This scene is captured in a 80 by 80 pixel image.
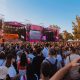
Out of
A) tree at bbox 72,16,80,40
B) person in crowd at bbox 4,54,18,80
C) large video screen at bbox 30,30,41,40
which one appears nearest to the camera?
person in crowd at bbox 4,54,18,80

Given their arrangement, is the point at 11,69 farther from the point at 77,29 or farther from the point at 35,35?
the point at 35,35

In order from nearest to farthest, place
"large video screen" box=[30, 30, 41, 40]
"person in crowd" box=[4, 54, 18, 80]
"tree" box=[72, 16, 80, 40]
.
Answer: "person in crowd" box=[4, 54, 18, 80] < "tree" box=[72, 16, 80, 40] < "large video screen" box=[30, 30, 41, 40]

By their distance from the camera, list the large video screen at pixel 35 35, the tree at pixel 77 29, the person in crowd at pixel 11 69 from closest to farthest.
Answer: the person in crowd at pixel 11 69 → the tree at pixel 77 29 → the large video screen at pixel 35 35

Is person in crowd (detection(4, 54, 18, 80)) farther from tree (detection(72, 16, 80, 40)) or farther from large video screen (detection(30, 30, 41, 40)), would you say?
large video screen (detection(30, 30, 41, 40))

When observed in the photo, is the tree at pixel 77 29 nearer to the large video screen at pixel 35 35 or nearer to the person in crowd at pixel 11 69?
the large video screen at pixel 35 35

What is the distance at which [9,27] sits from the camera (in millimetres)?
79625

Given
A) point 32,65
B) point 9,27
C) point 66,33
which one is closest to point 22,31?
point 9,27

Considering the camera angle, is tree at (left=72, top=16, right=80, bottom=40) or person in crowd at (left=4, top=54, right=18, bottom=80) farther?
tree at (left=72, top=16, right=80, bottom=40)

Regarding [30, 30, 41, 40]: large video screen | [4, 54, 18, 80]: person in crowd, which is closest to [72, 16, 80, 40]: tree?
[30, 30, 41, 40]: large video screen

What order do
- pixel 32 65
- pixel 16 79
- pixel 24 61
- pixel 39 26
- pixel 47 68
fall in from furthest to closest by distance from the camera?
pixel 39 26 → pixel 32 65 → pixel 24 61 → pixel 16 79 → pixel 47 68

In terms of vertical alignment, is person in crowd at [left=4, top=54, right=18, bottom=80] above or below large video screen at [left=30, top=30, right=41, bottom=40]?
below

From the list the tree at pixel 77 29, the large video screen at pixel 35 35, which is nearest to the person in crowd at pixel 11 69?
the tree at pixel 77 29

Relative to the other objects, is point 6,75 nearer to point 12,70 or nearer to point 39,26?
point 12,70

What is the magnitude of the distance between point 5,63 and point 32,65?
3.49ft
